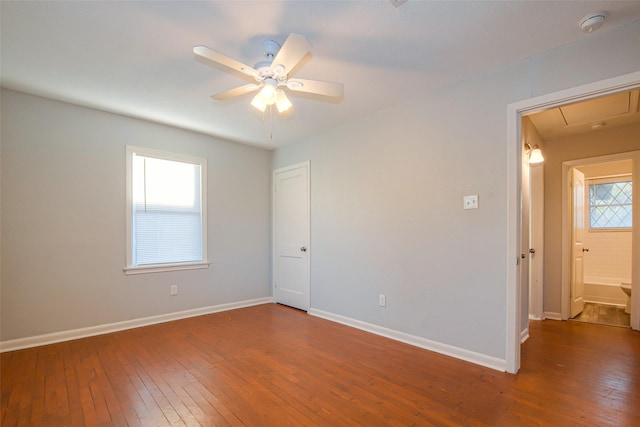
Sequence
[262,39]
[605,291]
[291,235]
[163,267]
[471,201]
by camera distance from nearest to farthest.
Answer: [262,39], [471,201], [163,267], [291,235], [605,291]

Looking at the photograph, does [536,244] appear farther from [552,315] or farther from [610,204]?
[610,204]

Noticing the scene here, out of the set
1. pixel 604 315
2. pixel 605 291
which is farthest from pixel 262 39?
pixel 605 291

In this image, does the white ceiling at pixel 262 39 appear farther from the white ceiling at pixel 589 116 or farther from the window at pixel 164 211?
the white ceiling at pixel 589 116

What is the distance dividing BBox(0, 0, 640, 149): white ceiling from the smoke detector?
0.14ft

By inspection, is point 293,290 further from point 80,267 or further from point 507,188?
point 507,188

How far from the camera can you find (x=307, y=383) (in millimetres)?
2289

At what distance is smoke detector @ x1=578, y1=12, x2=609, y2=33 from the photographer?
72.8 inches

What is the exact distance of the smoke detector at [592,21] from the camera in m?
1.85

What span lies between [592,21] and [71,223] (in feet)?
15.7

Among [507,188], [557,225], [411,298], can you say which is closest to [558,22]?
[507,188]

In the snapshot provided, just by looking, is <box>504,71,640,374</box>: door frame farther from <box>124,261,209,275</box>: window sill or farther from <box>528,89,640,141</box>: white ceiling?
<box>124,261,209,275</box>: window sill

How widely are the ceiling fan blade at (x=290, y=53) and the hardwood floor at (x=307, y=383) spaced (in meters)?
2.25

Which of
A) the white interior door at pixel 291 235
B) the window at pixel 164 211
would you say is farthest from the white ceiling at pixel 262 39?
the white interior door at pixel 291 235

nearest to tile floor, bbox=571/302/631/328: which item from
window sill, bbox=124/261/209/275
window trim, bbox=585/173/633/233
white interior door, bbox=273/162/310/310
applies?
window trim, bbox=585/173/633/233
